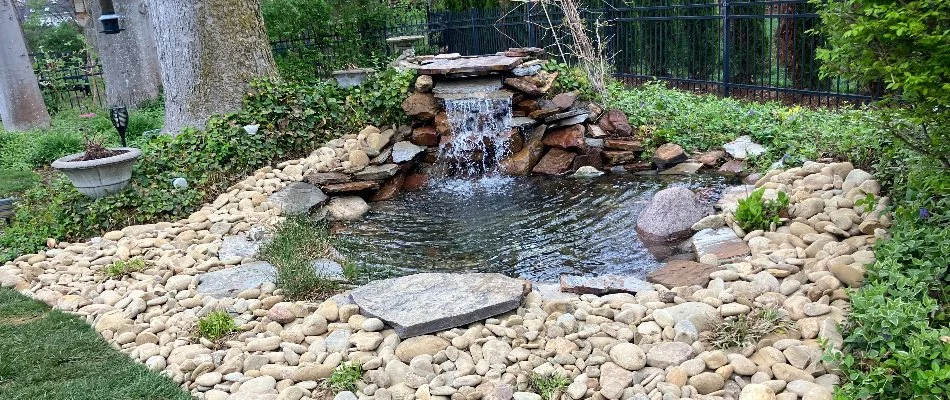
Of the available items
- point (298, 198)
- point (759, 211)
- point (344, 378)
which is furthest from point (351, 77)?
point (344, 378)

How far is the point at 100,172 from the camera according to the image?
6074 mm

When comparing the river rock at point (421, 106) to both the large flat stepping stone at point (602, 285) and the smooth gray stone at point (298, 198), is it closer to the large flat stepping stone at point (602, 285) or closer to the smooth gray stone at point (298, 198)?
the smooth gray stone at point (298, 198)

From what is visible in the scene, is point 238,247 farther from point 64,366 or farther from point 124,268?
point 64,366

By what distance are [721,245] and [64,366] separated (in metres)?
3.92

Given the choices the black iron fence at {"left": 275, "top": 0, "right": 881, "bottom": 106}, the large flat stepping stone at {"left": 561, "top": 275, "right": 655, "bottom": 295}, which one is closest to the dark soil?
the large flat stepping stone at {"left": 561, "top": 275, "right": 655, "bottom": 295}

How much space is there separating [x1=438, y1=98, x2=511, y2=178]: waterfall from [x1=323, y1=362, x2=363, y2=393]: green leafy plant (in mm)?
4969

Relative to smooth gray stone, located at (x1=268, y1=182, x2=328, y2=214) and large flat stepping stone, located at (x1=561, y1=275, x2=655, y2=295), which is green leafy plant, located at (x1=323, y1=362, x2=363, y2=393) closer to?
large flat stepping stone, located at (x1=561, y1=275, x2=655, y2=295)

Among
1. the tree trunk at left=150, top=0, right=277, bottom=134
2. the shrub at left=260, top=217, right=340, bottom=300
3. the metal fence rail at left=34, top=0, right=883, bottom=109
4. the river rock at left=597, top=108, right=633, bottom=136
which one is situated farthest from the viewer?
the metal fence rail at left=34, top=0, right=883, bottom=109

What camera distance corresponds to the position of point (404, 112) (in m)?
8.24

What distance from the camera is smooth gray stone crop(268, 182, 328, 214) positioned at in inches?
257

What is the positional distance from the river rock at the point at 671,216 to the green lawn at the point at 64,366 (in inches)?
140

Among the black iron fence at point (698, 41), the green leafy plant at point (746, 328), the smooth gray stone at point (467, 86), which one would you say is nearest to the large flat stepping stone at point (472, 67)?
the smooth gray stone at point (467, 86)

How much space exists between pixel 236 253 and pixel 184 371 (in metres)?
1.88

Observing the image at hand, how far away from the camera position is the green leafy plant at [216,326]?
3.78m
